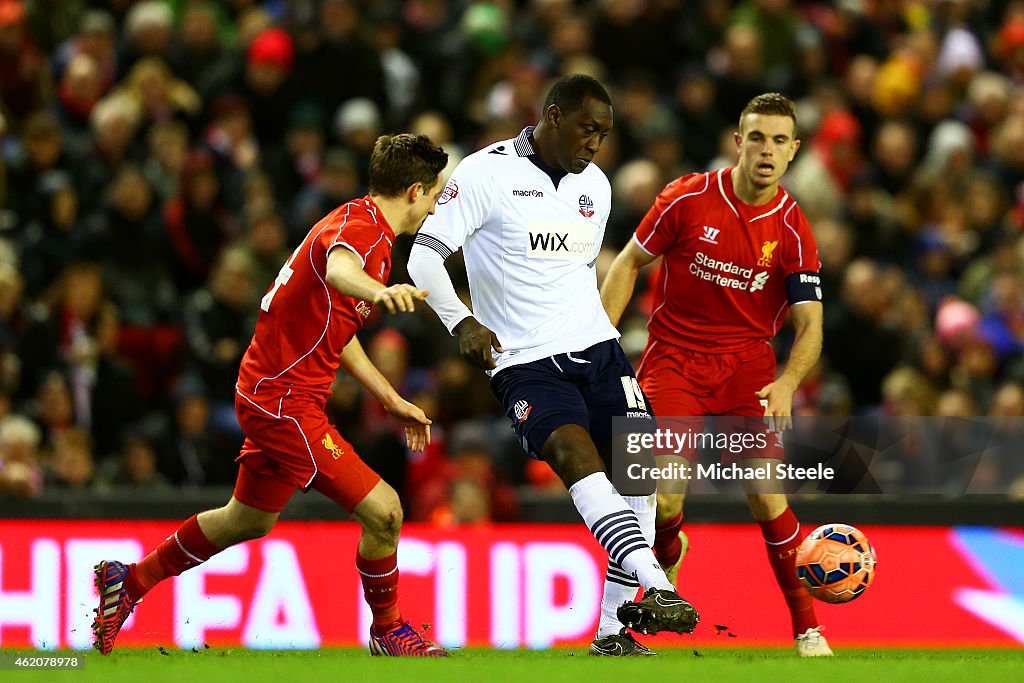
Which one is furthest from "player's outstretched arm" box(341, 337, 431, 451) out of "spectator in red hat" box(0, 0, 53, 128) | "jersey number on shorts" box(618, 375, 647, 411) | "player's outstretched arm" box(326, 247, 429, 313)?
"spectator in red hat" box(0, 0, 53, 128)

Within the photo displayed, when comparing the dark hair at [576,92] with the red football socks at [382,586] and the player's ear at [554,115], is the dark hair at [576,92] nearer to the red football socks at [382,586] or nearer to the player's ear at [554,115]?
the player's ear at [554,115]

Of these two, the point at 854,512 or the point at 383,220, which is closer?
the point at 383,220

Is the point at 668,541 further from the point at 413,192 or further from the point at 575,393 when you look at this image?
the point at 413,192

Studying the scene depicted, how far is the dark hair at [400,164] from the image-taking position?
7.94 metres

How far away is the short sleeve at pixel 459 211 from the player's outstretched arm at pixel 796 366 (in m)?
1.68

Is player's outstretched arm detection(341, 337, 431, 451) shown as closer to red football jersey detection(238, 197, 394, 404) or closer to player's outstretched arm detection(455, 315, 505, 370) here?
red football jersey detection(238, 197, 394, 404)

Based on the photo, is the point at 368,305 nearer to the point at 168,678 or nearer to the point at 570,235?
the point at 570,235

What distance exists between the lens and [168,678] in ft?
21.8

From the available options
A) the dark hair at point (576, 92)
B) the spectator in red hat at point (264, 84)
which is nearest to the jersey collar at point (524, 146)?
the dark hair at point (576, 92)

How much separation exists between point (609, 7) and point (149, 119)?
15.0ft

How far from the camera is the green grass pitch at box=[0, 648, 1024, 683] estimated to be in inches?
261

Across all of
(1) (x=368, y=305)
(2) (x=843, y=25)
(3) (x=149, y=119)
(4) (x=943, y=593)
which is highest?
(2) (x=843, y=25)

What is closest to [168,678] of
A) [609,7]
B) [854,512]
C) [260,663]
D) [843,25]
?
[260,663]

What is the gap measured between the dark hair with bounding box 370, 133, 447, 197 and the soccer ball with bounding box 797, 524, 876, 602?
2.63 metres
